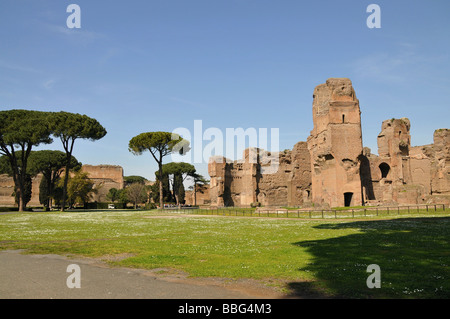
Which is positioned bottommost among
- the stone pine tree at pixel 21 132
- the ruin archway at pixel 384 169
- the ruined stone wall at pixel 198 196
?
the ruined stone wall at pixel 198 196

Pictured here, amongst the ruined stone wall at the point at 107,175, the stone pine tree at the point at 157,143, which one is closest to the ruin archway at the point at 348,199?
the stone pine tree at the point at 157,143

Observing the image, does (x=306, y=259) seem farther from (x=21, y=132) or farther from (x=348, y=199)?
(x=21, y=132)

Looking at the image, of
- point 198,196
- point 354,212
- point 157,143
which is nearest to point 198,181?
point 198,196

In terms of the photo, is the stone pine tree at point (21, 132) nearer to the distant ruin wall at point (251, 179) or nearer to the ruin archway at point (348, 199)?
Answer: the distant ruin wall at point (251, 179)

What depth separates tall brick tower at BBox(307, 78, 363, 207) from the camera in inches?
1624

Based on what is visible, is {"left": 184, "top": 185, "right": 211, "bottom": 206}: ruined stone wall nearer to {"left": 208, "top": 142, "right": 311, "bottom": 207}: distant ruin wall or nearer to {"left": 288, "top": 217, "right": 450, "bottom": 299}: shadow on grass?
{"left": 208, "top": 142, "right": 311, "bottom": 207}: distant ruin wall

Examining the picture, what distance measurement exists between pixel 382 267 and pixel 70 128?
42.9 m

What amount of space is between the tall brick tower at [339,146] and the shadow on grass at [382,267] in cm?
3048

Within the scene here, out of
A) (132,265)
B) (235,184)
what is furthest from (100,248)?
(235,184)

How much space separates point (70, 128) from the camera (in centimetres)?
4291

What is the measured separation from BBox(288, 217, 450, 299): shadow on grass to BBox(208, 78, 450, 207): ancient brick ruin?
24.0 m

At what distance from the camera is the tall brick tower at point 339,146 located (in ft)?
135
